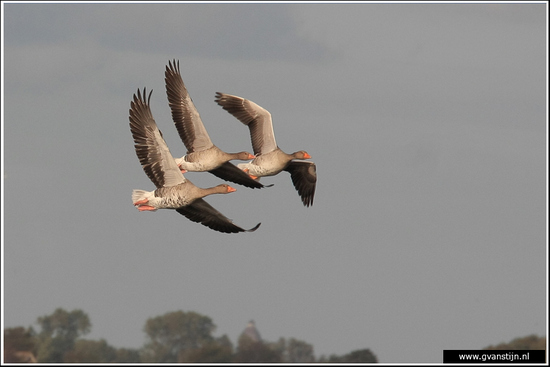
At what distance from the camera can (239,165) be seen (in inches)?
1655

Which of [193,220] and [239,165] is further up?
[239,165]

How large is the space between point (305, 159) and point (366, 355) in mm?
124309

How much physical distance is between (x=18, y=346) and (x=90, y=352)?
52.4 feet

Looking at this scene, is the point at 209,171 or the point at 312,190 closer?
the point at 209,171

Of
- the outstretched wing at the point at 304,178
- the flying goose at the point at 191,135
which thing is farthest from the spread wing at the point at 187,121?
the outstretched wing at the point at 304,178

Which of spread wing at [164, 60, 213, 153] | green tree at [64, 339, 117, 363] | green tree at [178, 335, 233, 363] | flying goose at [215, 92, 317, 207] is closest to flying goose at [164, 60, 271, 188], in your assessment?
spread wing at [164, 60, 213, 153]

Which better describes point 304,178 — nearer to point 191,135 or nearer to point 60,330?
point 191,135

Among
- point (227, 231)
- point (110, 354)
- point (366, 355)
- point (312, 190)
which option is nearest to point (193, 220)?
point (227, 231)

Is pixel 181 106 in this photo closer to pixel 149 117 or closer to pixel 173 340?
pixel 149 117

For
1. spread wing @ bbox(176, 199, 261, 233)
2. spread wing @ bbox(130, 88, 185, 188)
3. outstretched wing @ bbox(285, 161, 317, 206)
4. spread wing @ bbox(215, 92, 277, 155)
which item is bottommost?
spread wing @ bbox(176, 199, 261, 233)

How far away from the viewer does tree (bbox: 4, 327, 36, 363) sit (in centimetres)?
15488

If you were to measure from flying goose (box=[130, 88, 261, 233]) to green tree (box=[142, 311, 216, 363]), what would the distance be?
13572 cm

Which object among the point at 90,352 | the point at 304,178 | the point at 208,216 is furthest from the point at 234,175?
the point at 90,352

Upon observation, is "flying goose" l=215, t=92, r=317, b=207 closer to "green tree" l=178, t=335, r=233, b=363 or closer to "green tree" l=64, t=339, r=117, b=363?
"green tree" l=178, t=335, r=233, b=363
